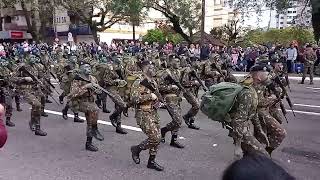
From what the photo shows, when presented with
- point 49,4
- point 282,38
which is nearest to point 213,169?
point 49,4

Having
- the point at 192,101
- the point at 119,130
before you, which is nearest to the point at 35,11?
the point at 119,130

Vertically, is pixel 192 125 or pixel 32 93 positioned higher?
pixel 32 93

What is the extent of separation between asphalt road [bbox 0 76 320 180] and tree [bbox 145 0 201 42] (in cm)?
2027

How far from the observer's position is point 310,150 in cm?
817

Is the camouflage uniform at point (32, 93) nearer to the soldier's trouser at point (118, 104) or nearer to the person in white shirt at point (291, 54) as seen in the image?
the soldier's trouser at point (118, 104)

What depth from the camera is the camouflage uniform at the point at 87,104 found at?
8.30 m

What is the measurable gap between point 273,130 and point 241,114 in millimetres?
1292

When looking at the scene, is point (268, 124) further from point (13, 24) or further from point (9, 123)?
point (13, 24)

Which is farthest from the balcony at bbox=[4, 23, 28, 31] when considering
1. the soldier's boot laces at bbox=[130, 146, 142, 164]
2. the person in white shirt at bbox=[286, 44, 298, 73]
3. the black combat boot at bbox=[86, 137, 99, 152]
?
the soldier's boot laces at bbox=[130, 146, 142, 164]

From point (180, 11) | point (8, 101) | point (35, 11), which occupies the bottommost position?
point (8, 101)

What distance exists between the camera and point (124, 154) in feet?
26.2

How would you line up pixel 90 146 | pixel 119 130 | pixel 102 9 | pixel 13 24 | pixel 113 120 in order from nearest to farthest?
pixel 90 146 → pixel 119 130 → pixel 113 120 → pixel 102 9 → pixel 13 24

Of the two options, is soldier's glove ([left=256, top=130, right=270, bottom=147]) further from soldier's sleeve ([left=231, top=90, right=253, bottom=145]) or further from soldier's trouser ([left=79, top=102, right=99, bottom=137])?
soldier's trouser ([left=79, top=102, right=99, bottom=137])

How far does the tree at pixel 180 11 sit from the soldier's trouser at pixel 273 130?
23.8 m
